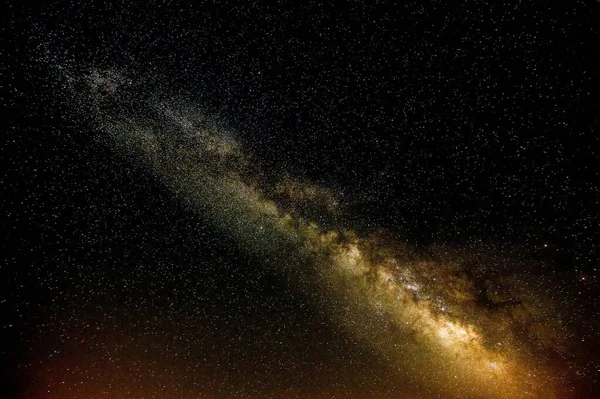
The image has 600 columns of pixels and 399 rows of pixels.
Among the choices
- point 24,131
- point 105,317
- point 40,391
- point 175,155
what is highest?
point 175,155

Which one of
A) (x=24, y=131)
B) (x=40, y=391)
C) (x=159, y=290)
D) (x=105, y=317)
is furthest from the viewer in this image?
(x=159, y=290)

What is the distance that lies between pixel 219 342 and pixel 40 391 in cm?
407

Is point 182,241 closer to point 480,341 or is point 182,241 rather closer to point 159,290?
point 159,290

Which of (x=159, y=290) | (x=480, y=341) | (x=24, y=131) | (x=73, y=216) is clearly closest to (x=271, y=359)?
(x=159, y=290)

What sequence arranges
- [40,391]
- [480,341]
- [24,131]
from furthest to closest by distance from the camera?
[40,391], [480,341], [24,131]

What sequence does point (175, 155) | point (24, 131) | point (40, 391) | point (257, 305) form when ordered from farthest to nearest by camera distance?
point (257, 305), point (40, 391), point (24, 131), point (175, 155)

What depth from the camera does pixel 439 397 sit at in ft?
25.5

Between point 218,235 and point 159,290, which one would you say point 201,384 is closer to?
point 159,290

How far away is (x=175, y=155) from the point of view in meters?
4.46

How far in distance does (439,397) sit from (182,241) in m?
8.15

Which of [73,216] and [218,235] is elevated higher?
[218,235]

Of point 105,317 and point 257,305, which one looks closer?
point 105,317

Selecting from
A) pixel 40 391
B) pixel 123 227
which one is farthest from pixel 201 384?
pixel 123 227

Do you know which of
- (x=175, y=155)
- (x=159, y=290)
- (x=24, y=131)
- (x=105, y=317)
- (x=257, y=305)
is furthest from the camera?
(x=257, y=305)
